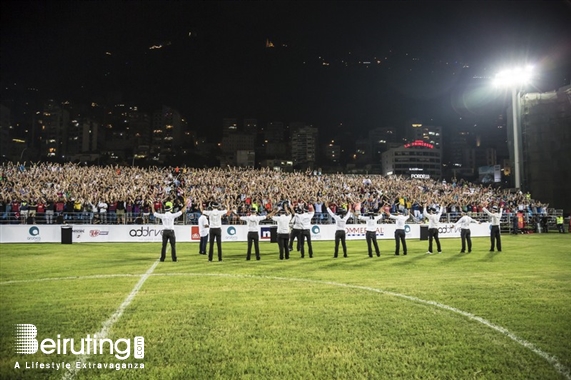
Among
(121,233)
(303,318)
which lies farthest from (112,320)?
(121,233)

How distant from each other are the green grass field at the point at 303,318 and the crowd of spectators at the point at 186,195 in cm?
977

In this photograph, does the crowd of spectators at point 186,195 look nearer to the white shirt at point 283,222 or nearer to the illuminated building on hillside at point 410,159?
the white shirt at point 283,222

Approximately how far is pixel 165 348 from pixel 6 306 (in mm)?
4637

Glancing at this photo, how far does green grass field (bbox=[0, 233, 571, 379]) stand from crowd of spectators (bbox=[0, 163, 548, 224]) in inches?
385

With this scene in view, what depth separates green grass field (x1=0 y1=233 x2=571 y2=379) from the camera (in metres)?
4.99

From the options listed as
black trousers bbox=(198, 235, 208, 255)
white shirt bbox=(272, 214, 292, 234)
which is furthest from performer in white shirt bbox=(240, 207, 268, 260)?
black trousers bbox=(198, 235, 208, 255)

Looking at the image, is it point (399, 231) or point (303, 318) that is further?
point (399, 231)

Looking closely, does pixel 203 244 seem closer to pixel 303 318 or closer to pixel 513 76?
pixel 303 318

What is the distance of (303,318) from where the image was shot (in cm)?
714

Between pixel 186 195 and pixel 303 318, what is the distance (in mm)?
22850

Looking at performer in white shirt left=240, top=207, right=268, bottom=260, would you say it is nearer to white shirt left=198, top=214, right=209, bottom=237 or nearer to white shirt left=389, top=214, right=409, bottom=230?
white shirt left=198, top=214, right=209, bottom=237

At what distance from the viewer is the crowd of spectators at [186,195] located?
2467cm

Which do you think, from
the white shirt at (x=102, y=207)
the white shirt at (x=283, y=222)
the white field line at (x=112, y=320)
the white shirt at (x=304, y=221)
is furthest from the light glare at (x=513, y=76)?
the white field line at (x=112, y=320)

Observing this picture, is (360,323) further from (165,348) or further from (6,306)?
(6,306)
